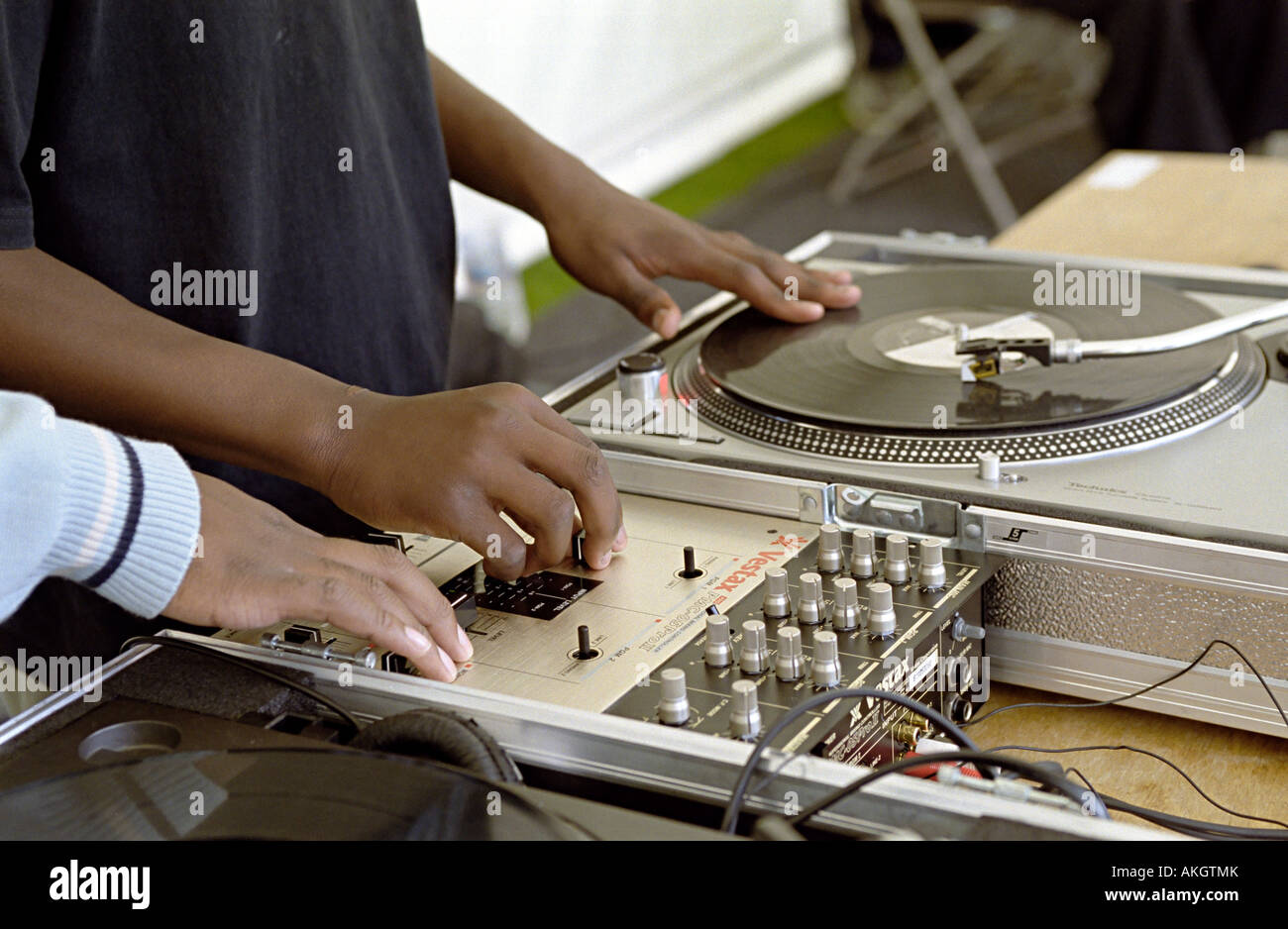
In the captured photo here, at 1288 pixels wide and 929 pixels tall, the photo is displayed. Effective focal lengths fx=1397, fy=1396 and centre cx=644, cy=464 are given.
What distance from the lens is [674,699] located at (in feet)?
2.77

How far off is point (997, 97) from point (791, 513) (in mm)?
5510

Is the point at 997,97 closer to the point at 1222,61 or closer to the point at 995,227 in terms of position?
the point at 995,227

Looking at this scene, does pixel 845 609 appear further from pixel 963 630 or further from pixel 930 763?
pixel 930 763

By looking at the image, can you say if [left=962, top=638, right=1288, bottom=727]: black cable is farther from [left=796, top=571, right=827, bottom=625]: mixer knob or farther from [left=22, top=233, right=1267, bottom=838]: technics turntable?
[left=796, top=571, right=827, bottom=625]: mixer knob

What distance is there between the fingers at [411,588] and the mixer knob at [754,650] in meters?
0.18

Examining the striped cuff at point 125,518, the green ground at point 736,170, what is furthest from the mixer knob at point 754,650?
the green ground at point 736,170

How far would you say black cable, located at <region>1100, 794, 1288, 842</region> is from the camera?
81 cm

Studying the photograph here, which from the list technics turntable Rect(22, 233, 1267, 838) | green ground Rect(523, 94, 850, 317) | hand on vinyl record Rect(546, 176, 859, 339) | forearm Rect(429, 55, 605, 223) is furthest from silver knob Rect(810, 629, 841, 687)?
green ground Rect(523, 94, 850, 317)

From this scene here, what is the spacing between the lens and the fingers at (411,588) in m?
0.89

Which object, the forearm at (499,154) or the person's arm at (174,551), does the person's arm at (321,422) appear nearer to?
the person's arm at (174,551)

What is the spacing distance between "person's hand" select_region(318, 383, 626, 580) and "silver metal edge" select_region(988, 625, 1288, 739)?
12.8 inches

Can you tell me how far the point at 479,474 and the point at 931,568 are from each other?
324mm

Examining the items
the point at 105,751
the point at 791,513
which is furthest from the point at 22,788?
the point at 791,513

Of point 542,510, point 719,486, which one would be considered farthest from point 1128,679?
point 542,510
